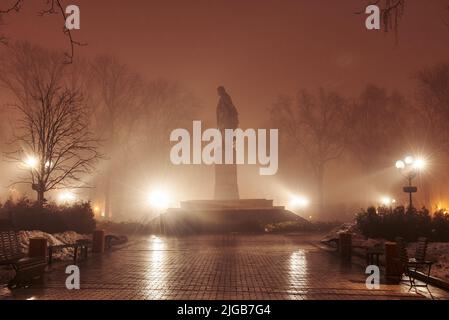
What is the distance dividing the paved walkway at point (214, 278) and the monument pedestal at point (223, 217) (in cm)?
1250

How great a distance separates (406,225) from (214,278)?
10.7m

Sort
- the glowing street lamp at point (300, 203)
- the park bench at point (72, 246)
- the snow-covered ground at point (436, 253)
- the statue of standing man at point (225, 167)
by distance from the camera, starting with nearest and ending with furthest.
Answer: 1. the snow-covered ground at point (436, 253)
2. the park bench at point (72, 246)
3. the statue of standing man at point (225, 167)
4. the glowing street lamp at point (300, 203)

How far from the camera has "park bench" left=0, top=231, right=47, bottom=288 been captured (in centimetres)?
979

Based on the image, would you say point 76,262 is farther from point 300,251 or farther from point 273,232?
→ point 273,232

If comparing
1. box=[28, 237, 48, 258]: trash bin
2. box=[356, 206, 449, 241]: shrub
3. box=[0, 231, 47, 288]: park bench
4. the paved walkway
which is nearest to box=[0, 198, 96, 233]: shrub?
the paved walkway

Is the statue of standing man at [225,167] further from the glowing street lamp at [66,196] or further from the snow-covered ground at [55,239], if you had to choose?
the glowing street lamp at [66,196]

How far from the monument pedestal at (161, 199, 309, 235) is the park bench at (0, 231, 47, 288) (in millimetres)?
17466

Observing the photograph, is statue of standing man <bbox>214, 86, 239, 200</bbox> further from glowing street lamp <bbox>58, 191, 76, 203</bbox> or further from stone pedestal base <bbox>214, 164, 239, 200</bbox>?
glowing street lamp <bbox>58, 191, 76, 203</bbox>

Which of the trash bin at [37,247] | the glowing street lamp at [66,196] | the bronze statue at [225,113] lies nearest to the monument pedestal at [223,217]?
the bronze statue at [225,113]

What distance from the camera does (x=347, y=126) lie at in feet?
158

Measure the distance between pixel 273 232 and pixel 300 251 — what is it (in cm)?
1152

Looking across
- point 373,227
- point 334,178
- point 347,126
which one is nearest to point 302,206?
point 334,178

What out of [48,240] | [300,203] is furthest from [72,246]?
[300,203]

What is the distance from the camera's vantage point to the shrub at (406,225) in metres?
18.4
